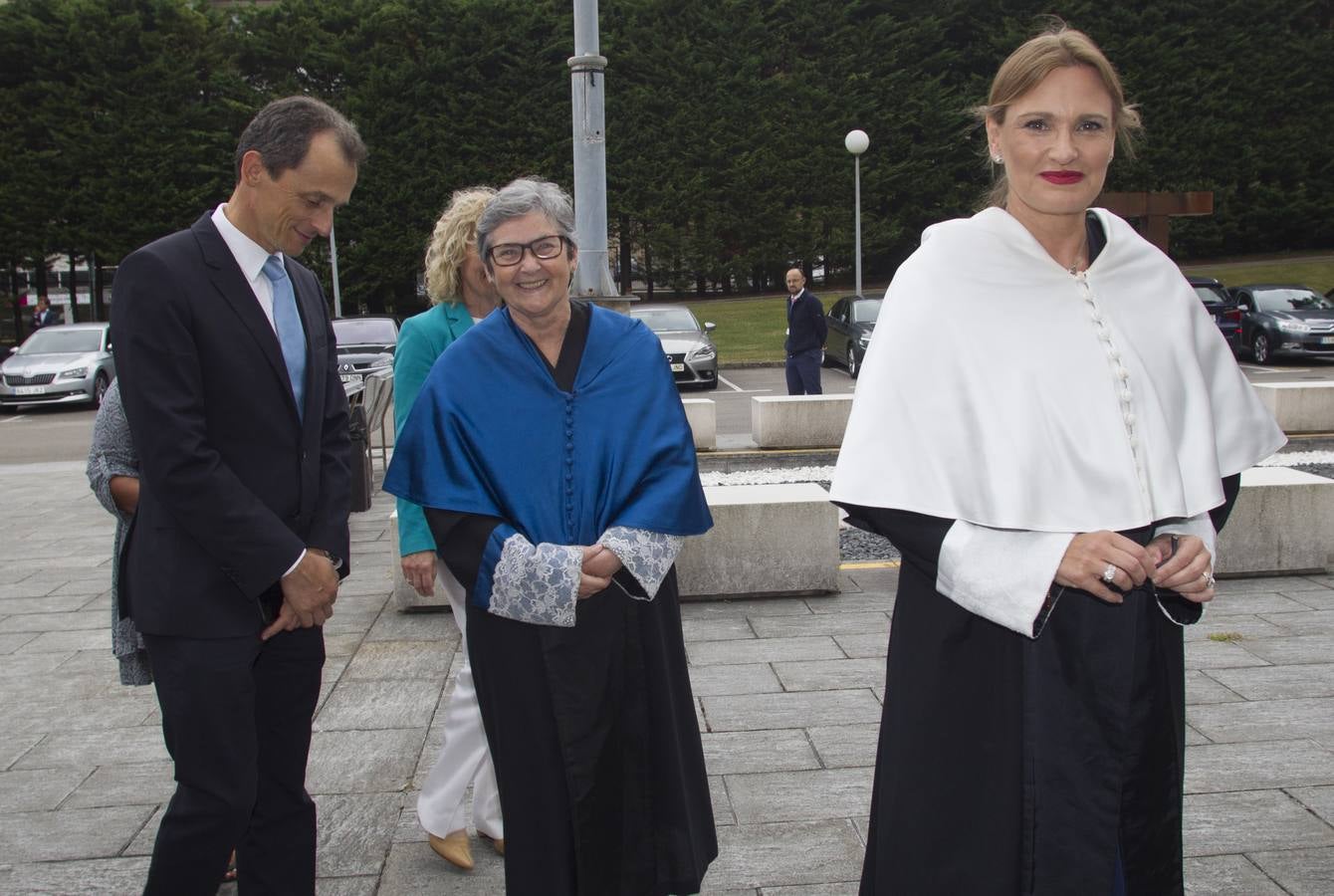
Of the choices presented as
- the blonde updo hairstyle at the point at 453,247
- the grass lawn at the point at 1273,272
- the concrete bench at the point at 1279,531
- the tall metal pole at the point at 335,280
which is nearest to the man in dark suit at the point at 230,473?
the blonde updo hairstyle at the point at 453,247

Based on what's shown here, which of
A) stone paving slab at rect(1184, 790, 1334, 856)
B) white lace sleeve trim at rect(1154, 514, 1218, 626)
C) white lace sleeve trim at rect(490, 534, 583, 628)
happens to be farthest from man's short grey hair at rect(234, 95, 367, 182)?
stone paving slab at rect(1184, 790, 1334, 856)

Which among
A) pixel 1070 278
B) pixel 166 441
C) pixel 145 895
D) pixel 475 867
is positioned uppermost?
pixel 1070 278

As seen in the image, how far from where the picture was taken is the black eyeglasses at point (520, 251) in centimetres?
262

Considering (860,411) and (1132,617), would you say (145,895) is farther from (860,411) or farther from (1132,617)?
(1132,617)

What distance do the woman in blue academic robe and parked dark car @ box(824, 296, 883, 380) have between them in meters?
17.7

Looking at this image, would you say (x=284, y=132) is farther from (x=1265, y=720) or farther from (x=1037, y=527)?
(x=1265, y=720)

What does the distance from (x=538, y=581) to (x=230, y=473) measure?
65 centimetres

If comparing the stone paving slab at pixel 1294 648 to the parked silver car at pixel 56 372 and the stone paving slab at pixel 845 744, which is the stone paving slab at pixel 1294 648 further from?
the parked silver car at pixel 56 372

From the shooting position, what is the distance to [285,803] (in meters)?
2.76

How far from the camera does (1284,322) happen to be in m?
20.7

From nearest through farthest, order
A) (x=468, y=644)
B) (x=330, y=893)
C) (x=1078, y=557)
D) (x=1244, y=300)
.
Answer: (x=1078, y=557) → (x=468, y=644) → (x=330, y=893) → (x=1244, y=300)

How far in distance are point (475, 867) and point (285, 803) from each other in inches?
29.4

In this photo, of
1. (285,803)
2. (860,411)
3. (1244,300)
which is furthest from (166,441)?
(1244,300)

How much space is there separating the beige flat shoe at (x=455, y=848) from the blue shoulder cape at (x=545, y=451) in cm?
125
